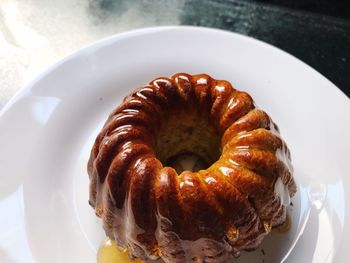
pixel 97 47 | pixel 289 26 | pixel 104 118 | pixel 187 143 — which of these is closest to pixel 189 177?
pixel 187 143

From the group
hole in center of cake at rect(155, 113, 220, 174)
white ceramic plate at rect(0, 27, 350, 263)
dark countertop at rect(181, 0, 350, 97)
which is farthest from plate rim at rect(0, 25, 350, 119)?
hole in center of cake at rect(155, 113, 220, 174)

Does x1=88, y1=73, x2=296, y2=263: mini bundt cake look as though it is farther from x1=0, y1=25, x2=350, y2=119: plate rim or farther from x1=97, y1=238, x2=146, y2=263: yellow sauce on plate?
x1=0, y1=25, x2=350, y2=119: plate rim

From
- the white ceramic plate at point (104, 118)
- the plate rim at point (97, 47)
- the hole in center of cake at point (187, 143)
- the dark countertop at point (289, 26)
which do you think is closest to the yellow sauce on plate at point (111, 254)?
the white ceramic plate at point (104, 118)

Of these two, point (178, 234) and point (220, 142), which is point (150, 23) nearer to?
point (220, 142)

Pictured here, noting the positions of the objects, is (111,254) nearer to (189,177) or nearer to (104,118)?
(189,177)

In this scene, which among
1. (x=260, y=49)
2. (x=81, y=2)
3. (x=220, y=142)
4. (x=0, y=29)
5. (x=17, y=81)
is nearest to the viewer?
(x=220, y=142)

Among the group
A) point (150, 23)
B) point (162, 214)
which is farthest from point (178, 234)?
point (150, 23)
